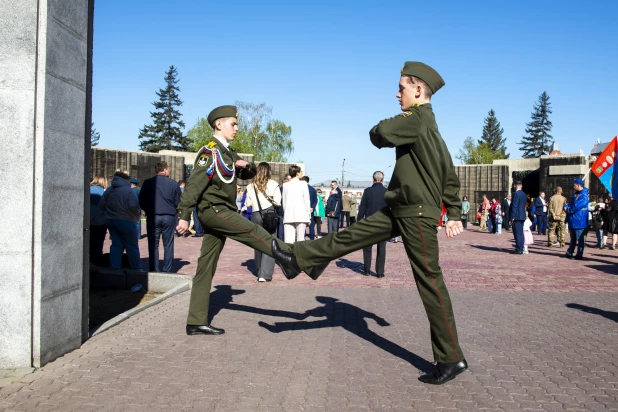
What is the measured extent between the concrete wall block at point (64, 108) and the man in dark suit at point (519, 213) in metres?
12.5

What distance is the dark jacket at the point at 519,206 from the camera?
14.8 m

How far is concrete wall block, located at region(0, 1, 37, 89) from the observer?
159 inches

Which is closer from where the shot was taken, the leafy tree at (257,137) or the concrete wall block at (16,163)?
the concrete wall block at (16,163)

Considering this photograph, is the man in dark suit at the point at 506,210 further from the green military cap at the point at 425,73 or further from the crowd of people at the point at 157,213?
the green military cap at the point at 425,73

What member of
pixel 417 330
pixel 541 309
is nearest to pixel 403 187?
pixel 417 330

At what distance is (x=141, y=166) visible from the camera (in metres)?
27.3

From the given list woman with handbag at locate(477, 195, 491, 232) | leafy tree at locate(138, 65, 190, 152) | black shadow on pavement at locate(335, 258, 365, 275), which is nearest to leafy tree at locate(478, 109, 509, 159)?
leafy tree at locate(138, 65, 190, 152)

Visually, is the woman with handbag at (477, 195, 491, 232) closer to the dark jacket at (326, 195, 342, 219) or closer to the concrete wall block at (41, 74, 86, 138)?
the dark jacket at (326, 195, 342, 219)

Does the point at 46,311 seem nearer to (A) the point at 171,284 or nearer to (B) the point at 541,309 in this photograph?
(A) the point at 171,284

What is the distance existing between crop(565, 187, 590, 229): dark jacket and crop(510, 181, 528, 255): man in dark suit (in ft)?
3.79

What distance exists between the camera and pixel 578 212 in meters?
13.8

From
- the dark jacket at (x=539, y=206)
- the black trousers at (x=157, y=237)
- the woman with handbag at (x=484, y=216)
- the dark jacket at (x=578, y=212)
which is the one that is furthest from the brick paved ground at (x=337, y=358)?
the woman with handbag at (x=484, y=216)

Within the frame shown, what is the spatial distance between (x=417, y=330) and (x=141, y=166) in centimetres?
2370

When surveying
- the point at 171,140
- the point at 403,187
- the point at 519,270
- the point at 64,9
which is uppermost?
the point at 171,140
